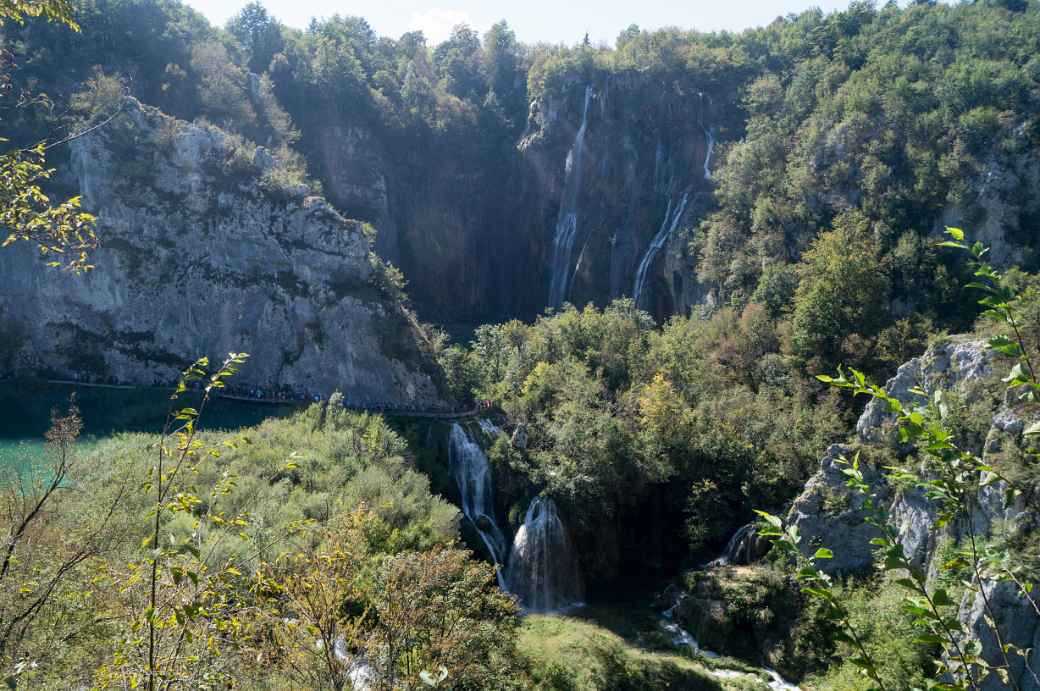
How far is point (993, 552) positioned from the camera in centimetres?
328

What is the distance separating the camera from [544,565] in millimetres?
22672

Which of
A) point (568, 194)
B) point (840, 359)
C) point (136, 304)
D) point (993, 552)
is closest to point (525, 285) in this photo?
point (568, 194)

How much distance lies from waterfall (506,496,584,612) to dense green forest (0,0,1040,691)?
0.11 metres

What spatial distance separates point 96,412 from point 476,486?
20.5m

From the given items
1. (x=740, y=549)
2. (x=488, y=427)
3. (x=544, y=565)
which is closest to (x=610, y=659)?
(x=544, y=565)

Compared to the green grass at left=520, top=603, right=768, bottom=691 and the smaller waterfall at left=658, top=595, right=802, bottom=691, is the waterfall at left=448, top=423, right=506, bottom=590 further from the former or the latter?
the smaller waterfall at left=658, top=595, right=802, bottom=691

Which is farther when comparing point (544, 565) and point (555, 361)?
point (555, 361)

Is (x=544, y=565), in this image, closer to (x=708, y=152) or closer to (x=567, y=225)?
(x=567, y=225)

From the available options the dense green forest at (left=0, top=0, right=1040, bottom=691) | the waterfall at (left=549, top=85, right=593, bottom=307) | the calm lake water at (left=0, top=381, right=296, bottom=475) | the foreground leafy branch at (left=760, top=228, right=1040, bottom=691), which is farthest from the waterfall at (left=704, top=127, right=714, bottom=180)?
the foreground leafy branch at (left=760, top=228, right=1040, bottom=691)

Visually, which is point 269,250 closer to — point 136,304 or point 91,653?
point 136,304

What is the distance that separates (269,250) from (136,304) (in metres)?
8.27

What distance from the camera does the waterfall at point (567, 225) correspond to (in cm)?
5244

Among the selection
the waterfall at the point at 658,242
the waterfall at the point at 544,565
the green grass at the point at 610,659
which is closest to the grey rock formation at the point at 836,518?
the green grass at the point at 610,659

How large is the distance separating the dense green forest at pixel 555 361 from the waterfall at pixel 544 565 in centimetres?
11
